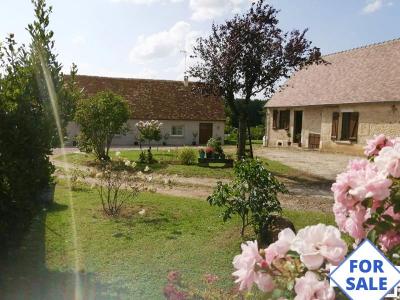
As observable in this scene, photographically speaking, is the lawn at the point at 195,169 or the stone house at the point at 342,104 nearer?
the lawn at the point at 195,169

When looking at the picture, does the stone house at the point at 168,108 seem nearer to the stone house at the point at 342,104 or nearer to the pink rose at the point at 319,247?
the stone house at the point at 342,104

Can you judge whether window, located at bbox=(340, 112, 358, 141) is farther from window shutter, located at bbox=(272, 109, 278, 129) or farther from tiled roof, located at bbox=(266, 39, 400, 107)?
window shutter, located at bbox=(272, 109, 278, 129)

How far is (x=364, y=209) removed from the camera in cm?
184

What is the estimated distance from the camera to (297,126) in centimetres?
3097

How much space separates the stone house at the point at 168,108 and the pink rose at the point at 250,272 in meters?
30.9

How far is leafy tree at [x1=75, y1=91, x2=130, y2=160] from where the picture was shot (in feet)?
61.5

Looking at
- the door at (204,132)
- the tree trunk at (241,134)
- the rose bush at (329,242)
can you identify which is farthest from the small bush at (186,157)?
the rose bush at (329,242)

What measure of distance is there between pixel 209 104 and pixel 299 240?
115 feet

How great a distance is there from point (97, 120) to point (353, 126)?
16444mm

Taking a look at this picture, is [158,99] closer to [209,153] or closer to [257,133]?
[257,133]

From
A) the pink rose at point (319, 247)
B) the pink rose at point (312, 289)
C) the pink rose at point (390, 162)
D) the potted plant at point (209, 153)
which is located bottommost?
the potted plant at point (209, 153)

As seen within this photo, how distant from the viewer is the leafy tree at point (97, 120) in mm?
18750

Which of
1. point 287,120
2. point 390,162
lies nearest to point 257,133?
point 287,120

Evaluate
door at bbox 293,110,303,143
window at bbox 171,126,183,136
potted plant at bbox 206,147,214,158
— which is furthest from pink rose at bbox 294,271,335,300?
window at bbox 171,126,183,136
